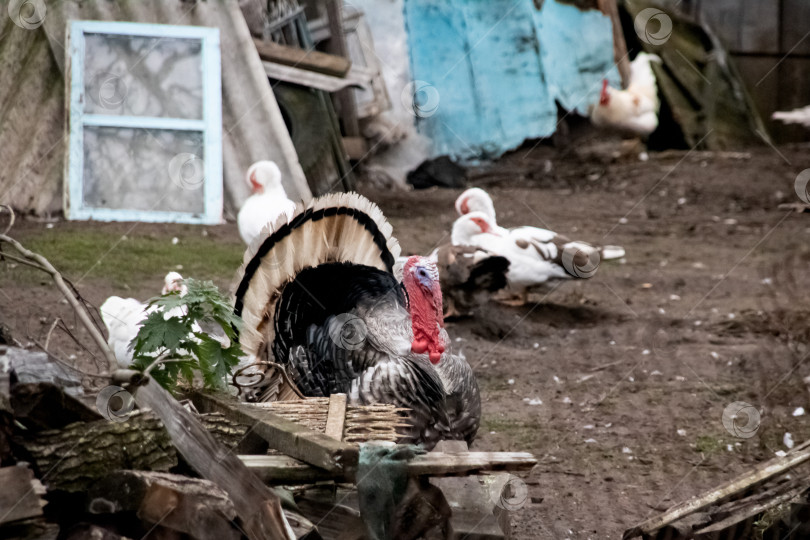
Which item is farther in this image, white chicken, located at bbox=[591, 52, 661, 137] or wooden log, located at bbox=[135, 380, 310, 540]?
white chicken, located at bbox=[591, 52, 661, 137]

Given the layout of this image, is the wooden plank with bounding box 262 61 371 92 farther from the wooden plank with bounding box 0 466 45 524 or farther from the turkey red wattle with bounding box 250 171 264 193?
the wooden plank with bounding box 0 466 45 524

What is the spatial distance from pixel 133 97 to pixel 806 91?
707 cm

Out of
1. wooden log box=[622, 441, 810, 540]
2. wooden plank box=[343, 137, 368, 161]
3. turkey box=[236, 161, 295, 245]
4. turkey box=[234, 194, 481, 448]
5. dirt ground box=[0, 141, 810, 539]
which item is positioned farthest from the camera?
wooden plank box=[343, 137, 368, 161]

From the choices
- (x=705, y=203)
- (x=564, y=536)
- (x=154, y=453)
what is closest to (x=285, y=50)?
(x=705, y=203)

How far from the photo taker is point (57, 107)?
711 cm

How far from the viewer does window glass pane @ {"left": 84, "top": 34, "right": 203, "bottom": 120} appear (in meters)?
6.95

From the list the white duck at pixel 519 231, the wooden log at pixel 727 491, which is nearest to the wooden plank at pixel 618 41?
the white duck at pixel 519 231

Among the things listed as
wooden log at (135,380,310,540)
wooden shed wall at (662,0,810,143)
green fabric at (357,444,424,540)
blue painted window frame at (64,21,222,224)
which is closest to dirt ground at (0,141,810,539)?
blue painted window frame at (64,21,222,224)

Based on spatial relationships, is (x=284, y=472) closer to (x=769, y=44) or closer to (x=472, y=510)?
(x=472, y=510)

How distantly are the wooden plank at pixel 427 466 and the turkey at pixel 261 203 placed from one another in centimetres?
328

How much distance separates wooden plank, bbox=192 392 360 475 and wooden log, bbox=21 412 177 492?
13.5 inches

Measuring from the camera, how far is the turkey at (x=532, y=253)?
18.8ft

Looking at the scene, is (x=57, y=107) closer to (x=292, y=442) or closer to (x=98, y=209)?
(x=98, y=209)

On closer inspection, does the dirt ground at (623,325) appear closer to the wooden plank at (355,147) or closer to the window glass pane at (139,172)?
the window glass pane at (139,172)
